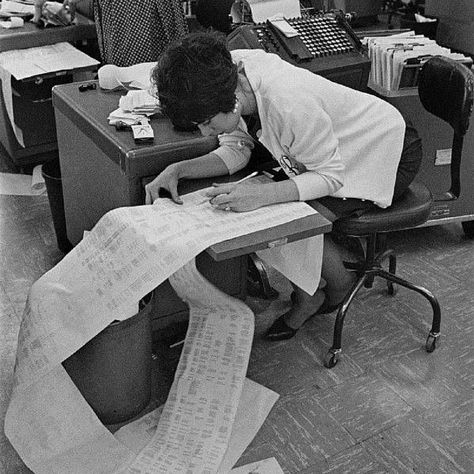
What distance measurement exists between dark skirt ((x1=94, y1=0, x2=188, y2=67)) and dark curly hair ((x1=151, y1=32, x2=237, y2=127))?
102cm

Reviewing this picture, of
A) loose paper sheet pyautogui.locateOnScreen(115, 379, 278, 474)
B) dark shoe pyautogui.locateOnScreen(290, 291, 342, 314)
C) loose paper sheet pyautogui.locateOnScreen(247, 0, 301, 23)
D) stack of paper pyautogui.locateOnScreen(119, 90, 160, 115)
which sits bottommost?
loose paper sheet pyautogui.locateOnScreen(115, 379, 278, 474)

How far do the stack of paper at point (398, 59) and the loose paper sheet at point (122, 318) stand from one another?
0.97 meters

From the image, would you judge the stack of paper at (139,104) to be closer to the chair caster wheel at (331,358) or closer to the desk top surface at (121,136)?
the desk top surface at (121,136)

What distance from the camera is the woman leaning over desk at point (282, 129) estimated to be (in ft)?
5.17

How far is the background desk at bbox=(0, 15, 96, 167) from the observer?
2918mm

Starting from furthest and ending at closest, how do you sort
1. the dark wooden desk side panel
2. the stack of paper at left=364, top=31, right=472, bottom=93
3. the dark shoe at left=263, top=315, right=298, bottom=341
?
the stack of paper at left=364, top=31, right=472, bottom=93
the dark shoe at left=263, top=315, right=298, bottom=341
the dark wooden desk side panel

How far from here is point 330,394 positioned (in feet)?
6.42

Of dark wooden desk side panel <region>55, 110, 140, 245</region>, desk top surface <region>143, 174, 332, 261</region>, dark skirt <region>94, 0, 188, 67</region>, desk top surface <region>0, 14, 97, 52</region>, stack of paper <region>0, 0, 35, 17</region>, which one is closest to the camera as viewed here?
desk top surface <region>143, 174, 332, 261</region>

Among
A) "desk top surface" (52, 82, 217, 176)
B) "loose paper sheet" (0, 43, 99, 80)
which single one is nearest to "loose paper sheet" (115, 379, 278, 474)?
"desk top surface" (52, 82, 217, 176)

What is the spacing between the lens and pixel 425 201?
199 cm

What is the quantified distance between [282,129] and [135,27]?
3.81 feet

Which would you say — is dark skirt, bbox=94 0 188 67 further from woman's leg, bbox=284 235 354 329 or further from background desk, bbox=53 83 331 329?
woman's leg, bbox=284 235 354 329

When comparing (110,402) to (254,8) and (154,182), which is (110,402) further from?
(254,8)

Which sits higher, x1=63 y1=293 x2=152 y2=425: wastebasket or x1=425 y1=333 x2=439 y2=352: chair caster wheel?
x1=63 y1=293 x2=152 y2=425: wastebasket
